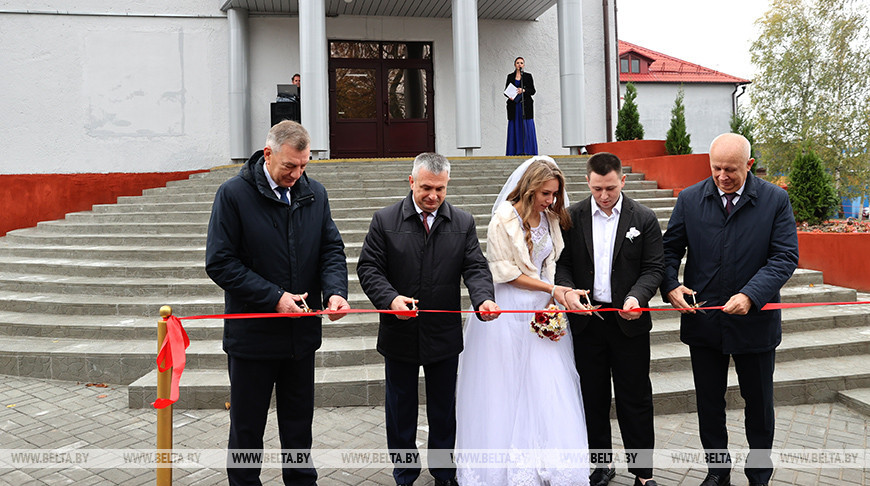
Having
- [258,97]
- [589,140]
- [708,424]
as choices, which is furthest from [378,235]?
[589,140]

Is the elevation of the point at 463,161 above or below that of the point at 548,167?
above

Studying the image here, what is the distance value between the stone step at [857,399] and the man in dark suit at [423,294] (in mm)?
3542

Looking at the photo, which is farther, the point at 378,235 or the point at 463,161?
the point at 463,161

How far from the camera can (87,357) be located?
18.3ft

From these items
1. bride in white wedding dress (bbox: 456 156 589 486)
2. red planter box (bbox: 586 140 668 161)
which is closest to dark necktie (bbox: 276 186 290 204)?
bride in white wedding dress (bbox: 456 156 589 486)

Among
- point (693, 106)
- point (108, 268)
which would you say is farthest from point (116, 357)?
point (693, 106)

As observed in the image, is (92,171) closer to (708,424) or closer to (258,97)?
(258,97)

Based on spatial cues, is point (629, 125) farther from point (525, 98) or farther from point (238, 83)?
point (238, 83)

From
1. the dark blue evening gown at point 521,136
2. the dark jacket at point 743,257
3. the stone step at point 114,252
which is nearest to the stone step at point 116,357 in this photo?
the stone step at point 114,252

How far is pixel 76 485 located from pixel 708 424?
12.9 feet

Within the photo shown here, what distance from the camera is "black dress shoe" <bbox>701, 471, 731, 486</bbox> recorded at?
3434mm

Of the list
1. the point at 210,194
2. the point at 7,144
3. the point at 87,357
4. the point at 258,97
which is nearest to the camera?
the point at 87,357

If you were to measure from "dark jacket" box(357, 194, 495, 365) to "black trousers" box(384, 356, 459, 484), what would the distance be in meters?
0.10

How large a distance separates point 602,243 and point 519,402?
43.3 inches
